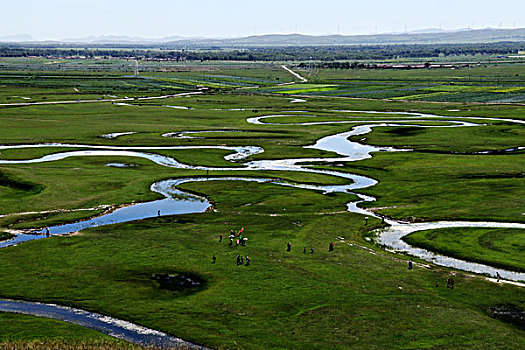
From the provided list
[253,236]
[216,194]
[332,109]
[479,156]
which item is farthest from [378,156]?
[332,109]

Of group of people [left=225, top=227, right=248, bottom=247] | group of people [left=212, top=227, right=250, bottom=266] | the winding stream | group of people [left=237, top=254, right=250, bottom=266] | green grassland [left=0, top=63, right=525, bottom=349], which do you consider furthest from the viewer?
group of people [left=225, top=227, right=248, bottom=247]

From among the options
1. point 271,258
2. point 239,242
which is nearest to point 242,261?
point 271,258

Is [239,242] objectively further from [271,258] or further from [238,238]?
[271,258]

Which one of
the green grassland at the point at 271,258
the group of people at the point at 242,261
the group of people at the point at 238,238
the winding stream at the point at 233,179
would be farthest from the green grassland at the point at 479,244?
the group of people at the point at 242,261

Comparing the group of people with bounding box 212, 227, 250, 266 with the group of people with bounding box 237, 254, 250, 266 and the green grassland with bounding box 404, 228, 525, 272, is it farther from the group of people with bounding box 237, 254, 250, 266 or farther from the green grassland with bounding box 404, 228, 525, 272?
the green grassland with bounding box 404, 228, 525, 272

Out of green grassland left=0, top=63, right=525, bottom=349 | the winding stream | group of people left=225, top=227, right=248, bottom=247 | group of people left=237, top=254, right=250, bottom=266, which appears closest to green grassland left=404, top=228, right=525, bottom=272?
green grassland left=0, top=63, right=525, bottom=349

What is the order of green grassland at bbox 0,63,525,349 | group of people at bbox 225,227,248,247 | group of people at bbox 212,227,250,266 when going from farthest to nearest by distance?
group of people at bbox 225,227,248,247, group of people at bbox 212,227,250,266, green grassland at bbox 0,63,525,349

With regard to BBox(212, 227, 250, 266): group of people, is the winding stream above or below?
below

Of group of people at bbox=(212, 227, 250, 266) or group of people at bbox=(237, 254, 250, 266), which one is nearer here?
group of people at bbox=(237, 254, 250, 266)
